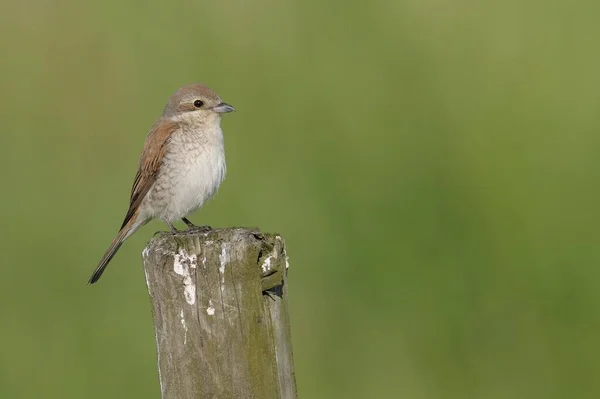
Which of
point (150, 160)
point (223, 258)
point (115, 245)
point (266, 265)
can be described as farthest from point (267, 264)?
point (115, 245)

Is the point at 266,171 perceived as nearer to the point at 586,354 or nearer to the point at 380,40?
the point at 380,40

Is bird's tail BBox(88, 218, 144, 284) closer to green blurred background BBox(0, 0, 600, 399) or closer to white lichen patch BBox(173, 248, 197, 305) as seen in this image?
green blurred background BBox(0, 0, 600, 399)

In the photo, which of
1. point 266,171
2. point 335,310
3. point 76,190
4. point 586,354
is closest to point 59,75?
point 76,190

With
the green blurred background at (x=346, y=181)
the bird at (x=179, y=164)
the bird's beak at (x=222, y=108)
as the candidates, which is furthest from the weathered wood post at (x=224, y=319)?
the green blurred background at (x=346, y=181)

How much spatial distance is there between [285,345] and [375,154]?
3750 millimetres

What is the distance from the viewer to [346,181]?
6.41 metres

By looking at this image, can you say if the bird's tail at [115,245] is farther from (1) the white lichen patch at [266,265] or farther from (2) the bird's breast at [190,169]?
(1) the white lichen patch at [266,265]

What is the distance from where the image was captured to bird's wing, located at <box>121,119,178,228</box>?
5289mm

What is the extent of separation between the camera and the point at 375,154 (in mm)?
6543

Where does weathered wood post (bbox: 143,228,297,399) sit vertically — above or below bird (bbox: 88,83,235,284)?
below

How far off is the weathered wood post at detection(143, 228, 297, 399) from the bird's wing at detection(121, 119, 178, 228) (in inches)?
95.2

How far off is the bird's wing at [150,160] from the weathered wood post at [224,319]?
242 cm

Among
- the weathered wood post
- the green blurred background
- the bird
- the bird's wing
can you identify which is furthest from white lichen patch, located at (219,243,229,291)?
the green blurred background

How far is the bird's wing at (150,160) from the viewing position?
5289mm
